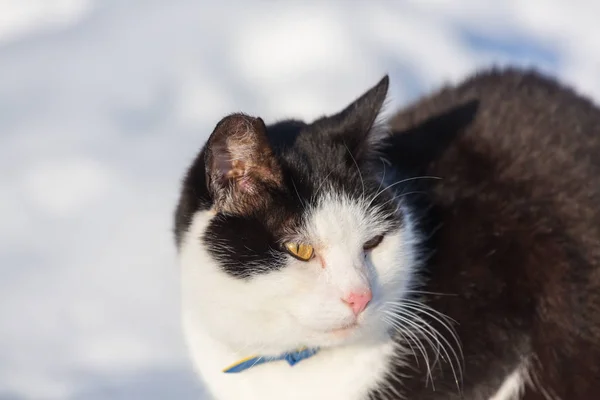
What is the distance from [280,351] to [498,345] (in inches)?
27.1

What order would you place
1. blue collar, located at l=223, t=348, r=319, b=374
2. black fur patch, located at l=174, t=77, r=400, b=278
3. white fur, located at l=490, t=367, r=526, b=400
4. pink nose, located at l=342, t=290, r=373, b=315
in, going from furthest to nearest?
white fur, located at l=490, t=367, r=526, b=400 < blue collar, located at l=223, t=348, r=319, b=374 < black fur patch, located at l=174, t=77, r=400, b=278 < pink nose, located at l=342, t=290, r=373, b=315

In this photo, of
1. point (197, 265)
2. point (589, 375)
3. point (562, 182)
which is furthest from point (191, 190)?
→ point (589, 375)

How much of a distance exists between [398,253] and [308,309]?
16.3 inches

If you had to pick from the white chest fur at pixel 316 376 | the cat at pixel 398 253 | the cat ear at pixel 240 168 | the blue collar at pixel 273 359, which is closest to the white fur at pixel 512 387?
the cat at pixel 398 253

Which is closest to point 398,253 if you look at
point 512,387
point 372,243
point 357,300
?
point 372,243

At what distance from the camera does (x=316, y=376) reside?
85.3 inches

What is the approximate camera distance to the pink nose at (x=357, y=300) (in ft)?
6.13

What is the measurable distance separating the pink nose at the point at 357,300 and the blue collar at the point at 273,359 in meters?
0.30

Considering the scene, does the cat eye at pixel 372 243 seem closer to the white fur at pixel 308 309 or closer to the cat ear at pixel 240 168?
the white fur at pixel 308 309

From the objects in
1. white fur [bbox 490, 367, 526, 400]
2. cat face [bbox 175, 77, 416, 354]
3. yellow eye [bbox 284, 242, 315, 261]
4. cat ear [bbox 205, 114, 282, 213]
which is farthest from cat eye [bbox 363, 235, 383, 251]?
white fur [bbox 490, 367, 526, 400]

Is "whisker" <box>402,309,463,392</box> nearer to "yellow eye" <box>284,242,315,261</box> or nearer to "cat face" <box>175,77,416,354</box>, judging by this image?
"cat face" <box>175,77,416,354</box>

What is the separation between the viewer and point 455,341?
2232 millimetres

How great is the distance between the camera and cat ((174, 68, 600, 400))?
195cm

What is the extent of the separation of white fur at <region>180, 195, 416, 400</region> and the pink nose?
1 cm
